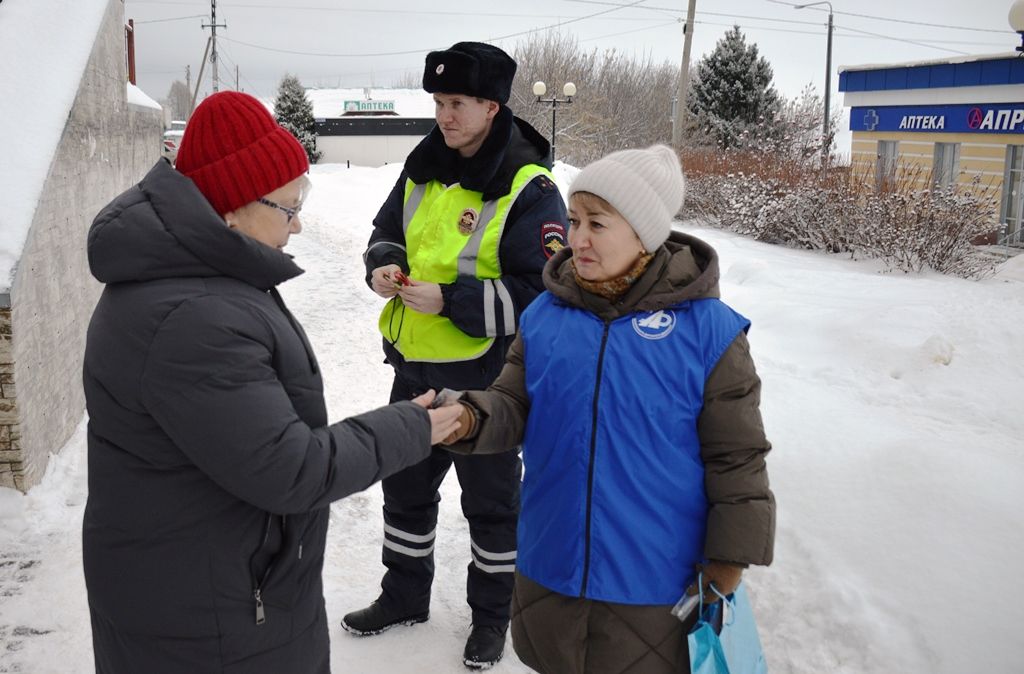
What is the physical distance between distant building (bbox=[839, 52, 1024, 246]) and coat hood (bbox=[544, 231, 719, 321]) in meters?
17.8

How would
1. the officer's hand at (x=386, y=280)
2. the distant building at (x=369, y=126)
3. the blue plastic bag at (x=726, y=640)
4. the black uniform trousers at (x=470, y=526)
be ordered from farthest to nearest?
1. the distant building at (x=369, y=126)
2. the black uniform trousers at (x=470, y=526)
3. the officer's hand at (x=386, y=280)
4. the blue plastic bag at (x=726, y=640)

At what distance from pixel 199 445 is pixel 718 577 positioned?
134 centimetres

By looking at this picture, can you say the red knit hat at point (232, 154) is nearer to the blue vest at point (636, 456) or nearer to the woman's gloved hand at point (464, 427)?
the woman's gloved hand at point (464, 427)

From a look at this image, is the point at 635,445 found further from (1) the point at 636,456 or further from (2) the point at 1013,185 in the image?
(2) the point at 1013,185

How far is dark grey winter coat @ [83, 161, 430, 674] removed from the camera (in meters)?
1.82

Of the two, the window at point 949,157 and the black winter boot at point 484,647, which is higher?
the window at point 949,157

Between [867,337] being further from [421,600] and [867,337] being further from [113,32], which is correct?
[113,32]

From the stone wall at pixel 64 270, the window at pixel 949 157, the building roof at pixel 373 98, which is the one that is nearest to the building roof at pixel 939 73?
the window at pixel 949 157

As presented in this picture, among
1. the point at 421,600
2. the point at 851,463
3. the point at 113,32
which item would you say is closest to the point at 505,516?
the point at 421,600

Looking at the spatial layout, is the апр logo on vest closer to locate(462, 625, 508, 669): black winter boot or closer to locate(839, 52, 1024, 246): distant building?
locate(462, 625, 508, 669): black winter boot

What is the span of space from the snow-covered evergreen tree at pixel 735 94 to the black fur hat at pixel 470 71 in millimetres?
33882

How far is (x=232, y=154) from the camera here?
2.01 m

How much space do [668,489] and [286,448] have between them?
104 centimetres

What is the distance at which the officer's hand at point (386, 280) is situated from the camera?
345 cm
